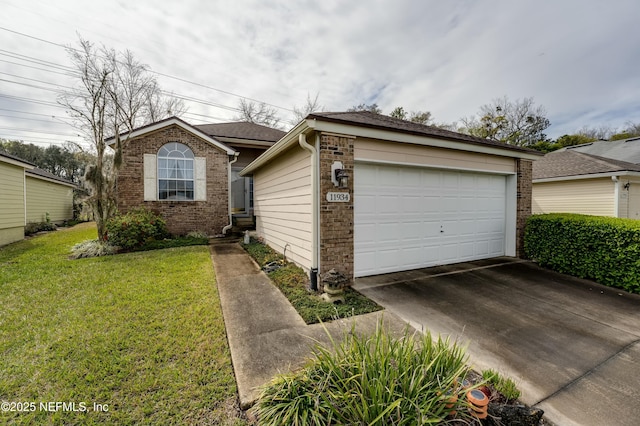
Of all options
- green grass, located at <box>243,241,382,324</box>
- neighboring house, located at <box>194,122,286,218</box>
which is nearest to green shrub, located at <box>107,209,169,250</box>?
neighboring house, located at <box>194,122,286,218</box>

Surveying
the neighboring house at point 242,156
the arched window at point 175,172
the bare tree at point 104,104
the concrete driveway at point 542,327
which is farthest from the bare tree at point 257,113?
the concrete driveway at point 542,327

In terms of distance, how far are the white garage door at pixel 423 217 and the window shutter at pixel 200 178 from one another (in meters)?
7.58

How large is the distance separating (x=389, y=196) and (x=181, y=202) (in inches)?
330

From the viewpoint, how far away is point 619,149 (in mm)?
16047

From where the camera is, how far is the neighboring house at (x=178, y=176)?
9297 mm

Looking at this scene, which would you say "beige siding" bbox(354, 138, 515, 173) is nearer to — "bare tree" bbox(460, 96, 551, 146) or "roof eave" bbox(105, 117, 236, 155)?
"roof eave" bbox(105, 117, 236, 155)

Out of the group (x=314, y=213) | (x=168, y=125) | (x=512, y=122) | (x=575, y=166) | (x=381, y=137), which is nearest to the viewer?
(x=314, y=213)

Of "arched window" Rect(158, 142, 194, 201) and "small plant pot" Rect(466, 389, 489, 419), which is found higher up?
"arched window" Rect(158, 142, 194, 201)

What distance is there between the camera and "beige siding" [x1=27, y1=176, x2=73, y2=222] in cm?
1275

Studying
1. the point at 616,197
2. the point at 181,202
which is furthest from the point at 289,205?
the point at 616,197

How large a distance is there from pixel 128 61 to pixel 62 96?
5775 mm

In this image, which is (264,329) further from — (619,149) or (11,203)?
(619,149)

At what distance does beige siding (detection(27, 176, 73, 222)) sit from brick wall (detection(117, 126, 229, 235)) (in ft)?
26.4

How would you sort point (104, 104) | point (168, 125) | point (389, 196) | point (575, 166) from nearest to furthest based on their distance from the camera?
point (389, 196), point (104, 104), point (168, 125), point (575, 166)
